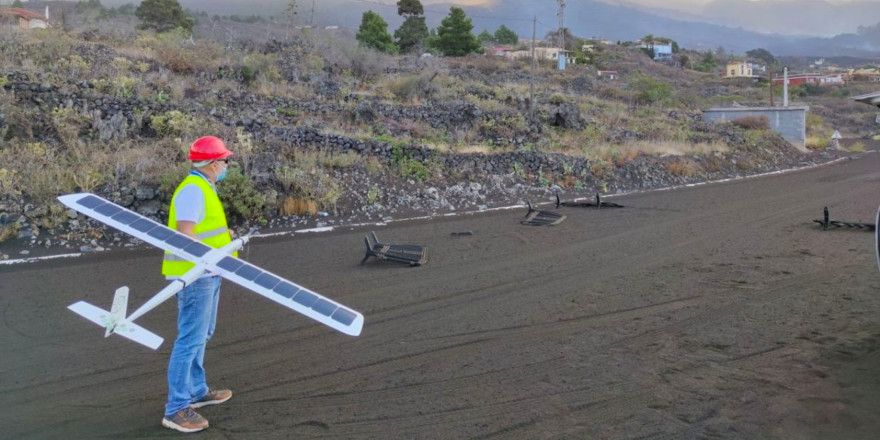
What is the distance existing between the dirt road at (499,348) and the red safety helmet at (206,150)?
1.98 metres

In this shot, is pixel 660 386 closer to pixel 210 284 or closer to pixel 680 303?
pixel 680 303

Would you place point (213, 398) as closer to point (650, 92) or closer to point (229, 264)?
point (229, 264)

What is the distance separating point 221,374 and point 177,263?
57.6 inches

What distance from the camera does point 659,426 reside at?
15.1 feet

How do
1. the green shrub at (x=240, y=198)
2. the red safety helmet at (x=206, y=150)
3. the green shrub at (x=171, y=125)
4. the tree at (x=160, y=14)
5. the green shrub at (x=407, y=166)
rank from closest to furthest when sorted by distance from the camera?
the red safety helmet at (x=206, y=150), the green shrub at (x=240, y=198), the green shrub at (x=171, y=125), the green shrub at (x=407, y=166), the tree at (x=160, y=14)

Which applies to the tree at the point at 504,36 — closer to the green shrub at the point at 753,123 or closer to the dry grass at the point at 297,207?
the green shrub at the point at 753,123

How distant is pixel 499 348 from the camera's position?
623 centimetres

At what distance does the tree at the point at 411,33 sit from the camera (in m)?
59.9

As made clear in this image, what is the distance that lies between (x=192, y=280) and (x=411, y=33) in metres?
59.8

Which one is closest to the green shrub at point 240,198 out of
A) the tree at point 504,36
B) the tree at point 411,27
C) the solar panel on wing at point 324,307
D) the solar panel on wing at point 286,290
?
the solar panel on wing at point 286,290

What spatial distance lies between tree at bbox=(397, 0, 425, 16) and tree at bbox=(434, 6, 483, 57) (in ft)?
25.5

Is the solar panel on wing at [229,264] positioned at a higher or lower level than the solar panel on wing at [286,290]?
higher

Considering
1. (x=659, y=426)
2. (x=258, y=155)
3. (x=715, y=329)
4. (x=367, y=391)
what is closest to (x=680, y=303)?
(x=715, y=329)

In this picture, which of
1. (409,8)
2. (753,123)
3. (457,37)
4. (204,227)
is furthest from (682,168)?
(409,8)
